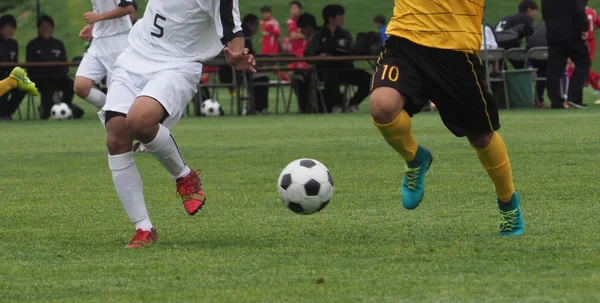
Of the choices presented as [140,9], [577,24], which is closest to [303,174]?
[577,24]

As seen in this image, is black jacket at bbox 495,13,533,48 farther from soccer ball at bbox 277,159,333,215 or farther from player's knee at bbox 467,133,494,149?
player's knee at bbox 467,133,494,149

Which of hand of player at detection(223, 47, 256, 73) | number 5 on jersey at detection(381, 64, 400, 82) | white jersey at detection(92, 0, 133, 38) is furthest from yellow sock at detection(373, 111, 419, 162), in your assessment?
white jersey at detection(92, 0, 133, 38)

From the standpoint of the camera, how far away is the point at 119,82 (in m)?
6.93

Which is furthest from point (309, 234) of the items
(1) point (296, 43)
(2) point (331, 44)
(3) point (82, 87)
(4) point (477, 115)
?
(1) point (296, 43)

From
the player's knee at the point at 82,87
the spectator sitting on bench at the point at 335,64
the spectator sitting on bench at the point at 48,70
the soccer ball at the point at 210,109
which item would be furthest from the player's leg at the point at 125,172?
the spectator sitting on bench at the point at 48,70

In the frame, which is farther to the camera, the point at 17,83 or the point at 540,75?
the point at 540,75

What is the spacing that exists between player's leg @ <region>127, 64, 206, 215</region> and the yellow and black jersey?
117 centimetres

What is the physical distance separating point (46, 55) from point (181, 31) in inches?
628

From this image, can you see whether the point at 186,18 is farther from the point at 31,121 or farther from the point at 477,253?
the point at 31,121

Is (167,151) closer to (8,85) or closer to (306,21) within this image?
(8,85)

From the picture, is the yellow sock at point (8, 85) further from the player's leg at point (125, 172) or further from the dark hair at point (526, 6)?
the dark hair at point (526, 6)

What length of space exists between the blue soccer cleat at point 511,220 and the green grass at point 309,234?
70 mm

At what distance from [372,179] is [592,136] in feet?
14.7

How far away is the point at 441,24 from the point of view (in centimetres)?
645
